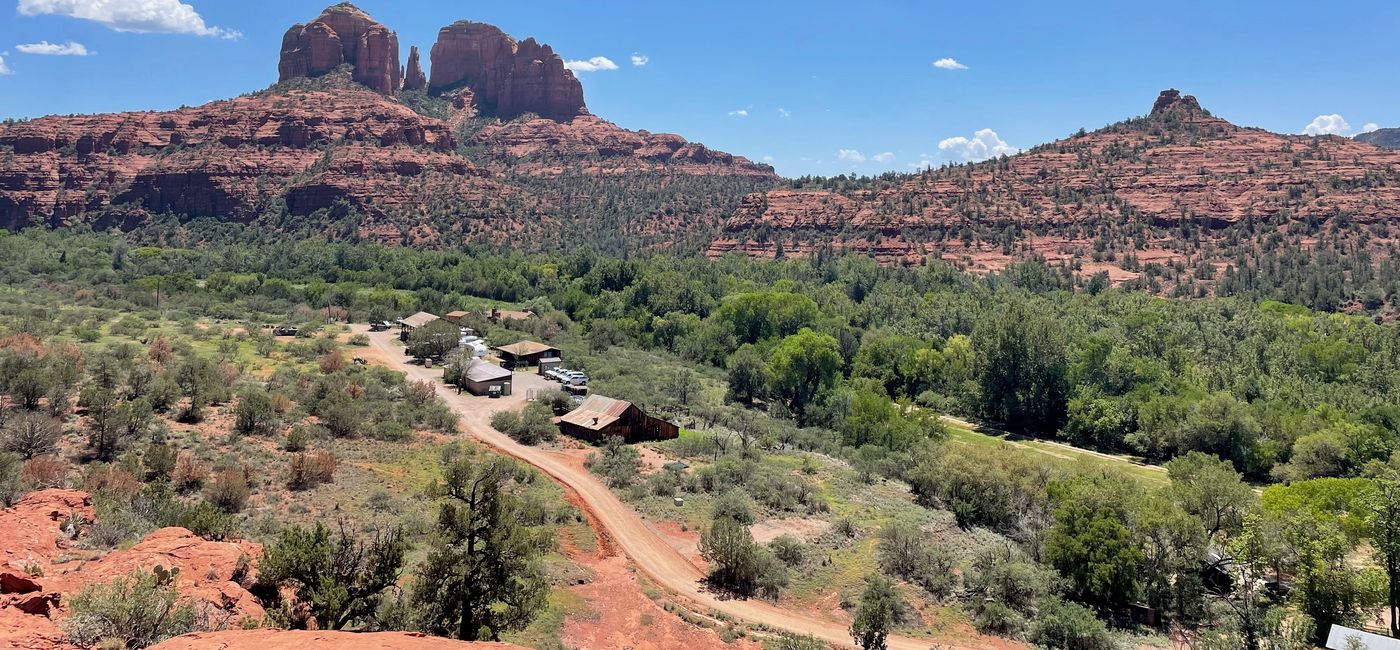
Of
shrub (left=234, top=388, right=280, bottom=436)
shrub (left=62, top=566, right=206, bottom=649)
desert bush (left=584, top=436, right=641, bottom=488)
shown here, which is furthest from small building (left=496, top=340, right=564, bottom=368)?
shrub (left=62, top=566, right=206, bottom=649)

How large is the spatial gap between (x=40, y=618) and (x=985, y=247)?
365ft

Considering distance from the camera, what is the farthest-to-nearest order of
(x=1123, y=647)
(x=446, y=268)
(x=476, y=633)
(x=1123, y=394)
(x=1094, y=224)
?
(x=1094, y=224) < (x=446, y=268) < (x=1123, y=394) < (x=1123, y=647) < (x=476, y=633)

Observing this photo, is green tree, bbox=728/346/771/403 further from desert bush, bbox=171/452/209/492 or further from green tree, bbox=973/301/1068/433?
desert bush, bbox=171/452/209/492

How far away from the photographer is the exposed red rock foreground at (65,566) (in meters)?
10.8

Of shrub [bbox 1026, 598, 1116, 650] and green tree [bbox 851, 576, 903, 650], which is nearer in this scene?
green tree [bbox 851, 576, 903, 650]

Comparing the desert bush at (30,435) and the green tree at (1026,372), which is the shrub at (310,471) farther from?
the green tree at (1026,372)

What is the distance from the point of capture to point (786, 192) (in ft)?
427

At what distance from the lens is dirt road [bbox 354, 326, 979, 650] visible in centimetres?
1928

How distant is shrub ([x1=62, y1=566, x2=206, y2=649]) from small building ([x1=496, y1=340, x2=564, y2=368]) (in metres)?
43.0

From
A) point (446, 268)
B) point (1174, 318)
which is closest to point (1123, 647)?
point (1174, 318)

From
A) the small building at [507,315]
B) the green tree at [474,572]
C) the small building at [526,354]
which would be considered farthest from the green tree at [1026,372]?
the green tree at [474,572]

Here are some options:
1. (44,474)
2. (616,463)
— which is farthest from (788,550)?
(44,474)

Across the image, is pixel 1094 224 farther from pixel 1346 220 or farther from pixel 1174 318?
pixel 1174 318

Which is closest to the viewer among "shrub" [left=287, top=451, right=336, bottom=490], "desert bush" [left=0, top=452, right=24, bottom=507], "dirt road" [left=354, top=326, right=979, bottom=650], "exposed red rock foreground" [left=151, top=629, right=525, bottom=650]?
"exposed red rock foreground" [left=151, top=629, right=525, bottom=650]
